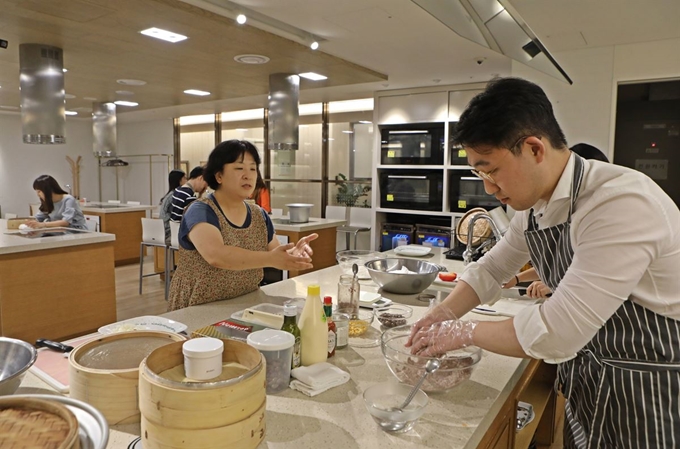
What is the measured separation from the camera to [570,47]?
431cm

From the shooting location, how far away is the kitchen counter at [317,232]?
531cm

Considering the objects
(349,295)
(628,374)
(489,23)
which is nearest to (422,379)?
(628,374)

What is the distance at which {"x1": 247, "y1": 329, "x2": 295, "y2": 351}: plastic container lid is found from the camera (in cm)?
114

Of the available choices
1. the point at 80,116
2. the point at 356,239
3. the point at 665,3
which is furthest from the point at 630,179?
the point at 80,116

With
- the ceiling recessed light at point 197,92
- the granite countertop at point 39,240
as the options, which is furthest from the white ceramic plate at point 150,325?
the ceiling recessed light at point 197,92

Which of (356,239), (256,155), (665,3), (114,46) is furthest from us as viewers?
(356,239)

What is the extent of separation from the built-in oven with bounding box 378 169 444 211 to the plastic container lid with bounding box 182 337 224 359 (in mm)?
5740

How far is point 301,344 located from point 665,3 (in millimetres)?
3511

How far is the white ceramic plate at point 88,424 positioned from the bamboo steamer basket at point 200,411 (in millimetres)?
82

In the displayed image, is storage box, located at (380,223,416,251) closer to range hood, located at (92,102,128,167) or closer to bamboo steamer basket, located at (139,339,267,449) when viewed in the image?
range hood, located at (92,102,128,167)

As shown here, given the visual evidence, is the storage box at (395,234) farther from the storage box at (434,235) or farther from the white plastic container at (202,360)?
the white plastic container at (202,360)

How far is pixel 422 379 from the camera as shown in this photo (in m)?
1.11

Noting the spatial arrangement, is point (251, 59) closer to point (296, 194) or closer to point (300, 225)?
point (300, 225)

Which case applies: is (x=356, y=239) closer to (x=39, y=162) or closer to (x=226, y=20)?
(x=226, y=20)
